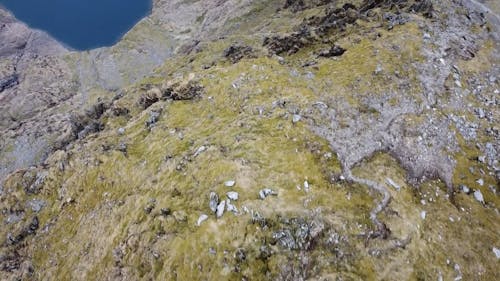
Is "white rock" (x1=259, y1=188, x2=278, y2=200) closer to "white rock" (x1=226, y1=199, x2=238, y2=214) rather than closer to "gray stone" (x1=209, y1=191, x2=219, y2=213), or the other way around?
"white rock" (x1=226, y1=199, x2=238, y2=214)

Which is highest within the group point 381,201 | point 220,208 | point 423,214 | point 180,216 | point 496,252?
point 220,208

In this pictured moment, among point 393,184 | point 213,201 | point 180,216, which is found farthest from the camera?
point 393,184

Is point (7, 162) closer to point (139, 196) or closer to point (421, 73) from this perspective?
point (139, 196)

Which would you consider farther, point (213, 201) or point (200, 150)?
point (200, 150)

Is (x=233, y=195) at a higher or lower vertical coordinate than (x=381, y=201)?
higher

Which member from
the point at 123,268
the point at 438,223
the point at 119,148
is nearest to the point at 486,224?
the point at 438,223

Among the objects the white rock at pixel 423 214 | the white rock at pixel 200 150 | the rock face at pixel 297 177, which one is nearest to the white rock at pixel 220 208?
the rock face at pixel 297 177

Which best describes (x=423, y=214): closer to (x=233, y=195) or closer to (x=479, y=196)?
(x=479, y=196)

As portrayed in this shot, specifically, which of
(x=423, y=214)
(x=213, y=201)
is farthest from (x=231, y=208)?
(x=423, y=214)
